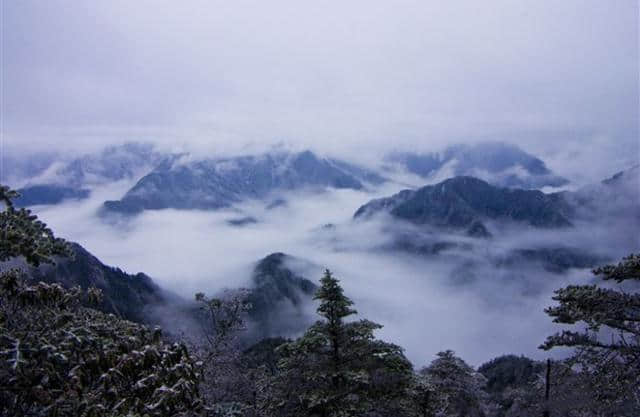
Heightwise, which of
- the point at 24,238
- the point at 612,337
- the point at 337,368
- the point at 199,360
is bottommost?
the point at 337,368

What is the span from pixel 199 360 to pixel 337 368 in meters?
8.53

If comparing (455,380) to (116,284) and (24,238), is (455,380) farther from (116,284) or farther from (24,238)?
Answer: (116,284)

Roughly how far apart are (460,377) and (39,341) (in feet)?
106

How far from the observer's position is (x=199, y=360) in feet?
29.4

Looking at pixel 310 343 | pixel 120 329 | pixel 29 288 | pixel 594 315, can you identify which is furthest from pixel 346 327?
pixel 29 288

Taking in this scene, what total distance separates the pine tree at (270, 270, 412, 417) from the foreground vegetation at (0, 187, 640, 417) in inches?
1.6

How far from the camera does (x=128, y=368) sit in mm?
7066

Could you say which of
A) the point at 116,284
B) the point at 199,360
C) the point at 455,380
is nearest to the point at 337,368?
the point at 199,360

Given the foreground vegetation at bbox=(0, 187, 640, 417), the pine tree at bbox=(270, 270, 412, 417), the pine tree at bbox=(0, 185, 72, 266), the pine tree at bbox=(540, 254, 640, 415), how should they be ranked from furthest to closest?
the pine tree at bbox=(270, 270, 412, 417) < the pine tree at bbox=(540, 254, 640, 415) < the pine tree at bbox=(0, 185, 72, 266) < the foreground vegetation at bbox=(0, 187, 640, 417)

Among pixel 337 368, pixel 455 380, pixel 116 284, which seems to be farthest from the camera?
pixel 116 284

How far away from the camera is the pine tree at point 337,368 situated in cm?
1566

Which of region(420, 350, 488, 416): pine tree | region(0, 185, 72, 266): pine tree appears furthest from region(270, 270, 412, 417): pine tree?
region(420, 350, 488, 416): pine tree

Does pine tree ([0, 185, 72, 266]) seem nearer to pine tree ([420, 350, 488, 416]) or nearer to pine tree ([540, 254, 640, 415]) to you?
pine tree ([540, 254, 640, 415])

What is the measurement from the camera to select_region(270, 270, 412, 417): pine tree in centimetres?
1566
